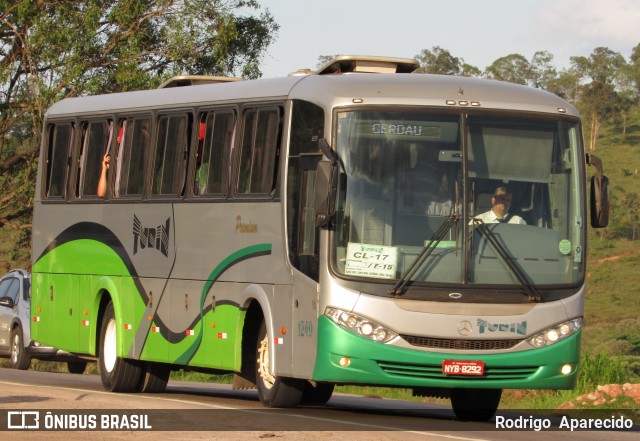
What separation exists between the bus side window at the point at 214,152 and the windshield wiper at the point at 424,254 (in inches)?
Answer: 124

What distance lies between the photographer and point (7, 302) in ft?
85.4

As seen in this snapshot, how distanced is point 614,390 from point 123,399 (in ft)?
22.1

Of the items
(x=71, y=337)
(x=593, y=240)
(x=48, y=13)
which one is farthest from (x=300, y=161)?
(x=593, y=240)

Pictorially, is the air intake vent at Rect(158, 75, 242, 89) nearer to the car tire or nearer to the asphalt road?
the asphalt road

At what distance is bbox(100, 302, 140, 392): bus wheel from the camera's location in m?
17.7

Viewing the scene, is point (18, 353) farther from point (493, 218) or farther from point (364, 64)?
point (493, 218)

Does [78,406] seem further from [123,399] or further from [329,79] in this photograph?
[329,79]

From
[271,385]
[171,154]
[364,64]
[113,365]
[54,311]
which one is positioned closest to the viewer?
[271,385]

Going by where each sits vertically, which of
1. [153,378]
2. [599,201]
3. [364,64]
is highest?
[364,64]

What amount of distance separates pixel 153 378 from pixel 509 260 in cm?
629

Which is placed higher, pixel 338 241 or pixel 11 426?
→ pixel 338 241

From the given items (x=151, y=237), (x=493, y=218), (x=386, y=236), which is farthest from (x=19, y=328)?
(x=493, y=218)

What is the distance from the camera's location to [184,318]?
1620 cm

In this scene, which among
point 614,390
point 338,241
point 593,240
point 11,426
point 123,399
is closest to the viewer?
point 11,426
